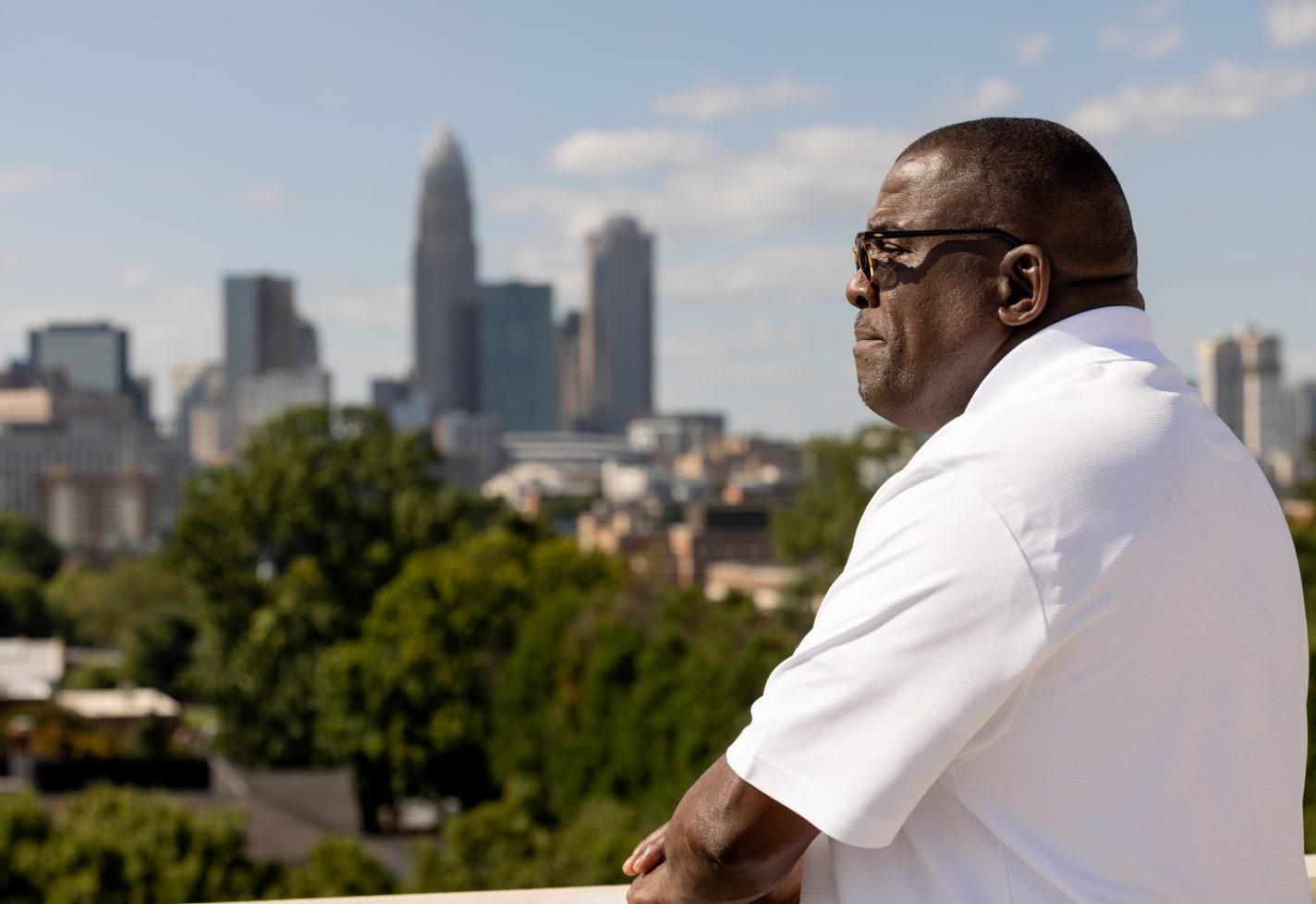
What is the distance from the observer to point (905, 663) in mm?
1336

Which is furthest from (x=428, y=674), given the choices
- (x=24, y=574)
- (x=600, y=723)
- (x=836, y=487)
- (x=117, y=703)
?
(x=24, y=574)

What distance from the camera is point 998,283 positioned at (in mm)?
1643

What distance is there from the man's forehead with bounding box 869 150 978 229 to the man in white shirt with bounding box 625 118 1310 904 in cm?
19

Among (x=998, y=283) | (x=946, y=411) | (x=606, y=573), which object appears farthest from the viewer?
(x=606, y=573)

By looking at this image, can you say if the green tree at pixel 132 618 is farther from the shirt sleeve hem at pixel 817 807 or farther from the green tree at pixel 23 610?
the shirt sleeve hem at pixel 817 807

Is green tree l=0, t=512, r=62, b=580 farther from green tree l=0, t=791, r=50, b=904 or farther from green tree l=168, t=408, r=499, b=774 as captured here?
green tree l=0, t=791, r=50, b=904

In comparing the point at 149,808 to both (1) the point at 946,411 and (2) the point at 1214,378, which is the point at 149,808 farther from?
(2) the point at 1214,378

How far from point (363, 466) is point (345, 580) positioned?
10.4 ft

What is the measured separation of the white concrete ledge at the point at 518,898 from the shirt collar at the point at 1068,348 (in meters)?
1.33

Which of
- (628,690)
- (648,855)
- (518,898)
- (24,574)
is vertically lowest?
(24,574)

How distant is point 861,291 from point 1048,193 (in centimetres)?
29

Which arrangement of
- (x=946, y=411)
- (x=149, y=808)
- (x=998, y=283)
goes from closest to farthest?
(x=998, y=283) → (x=946, y=411) → (x=149, y=808)

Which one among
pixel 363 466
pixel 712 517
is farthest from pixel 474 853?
pixel 712 517

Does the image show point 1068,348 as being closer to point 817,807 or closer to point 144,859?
point 817,807
